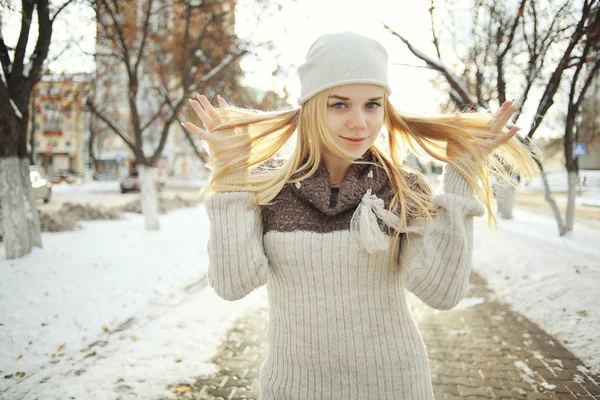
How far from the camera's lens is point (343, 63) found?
1.58 meters

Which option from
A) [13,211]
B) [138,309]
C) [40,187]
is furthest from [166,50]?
[40,187]

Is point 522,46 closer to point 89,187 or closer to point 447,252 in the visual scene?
point 447,252

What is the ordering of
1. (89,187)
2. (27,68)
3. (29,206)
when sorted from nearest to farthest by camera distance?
(27,68) < (29,206) < (89,187)

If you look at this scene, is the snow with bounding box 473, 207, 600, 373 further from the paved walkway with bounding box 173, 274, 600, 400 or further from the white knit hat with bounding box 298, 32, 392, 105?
the white knit hat with bounding box 298, 32, 392, 105

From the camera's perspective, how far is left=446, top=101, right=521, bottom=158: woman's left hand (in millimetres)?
1531

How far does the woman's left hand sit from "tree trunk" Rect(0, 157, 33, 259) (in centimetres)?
671

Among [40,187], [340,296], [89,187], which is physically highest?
[340,296]

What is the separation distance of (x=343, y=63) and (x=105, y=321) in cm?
445

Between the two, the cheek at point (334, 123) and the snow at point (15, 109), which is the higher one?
the snow at point (15, 109)

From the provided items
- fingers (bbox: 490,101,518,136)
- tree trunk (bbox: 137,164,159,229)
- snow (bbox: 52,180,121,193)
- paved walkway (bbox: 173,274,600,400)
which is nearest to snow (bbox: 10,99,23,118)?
paved walkway (bbox: 173,274,600,400)

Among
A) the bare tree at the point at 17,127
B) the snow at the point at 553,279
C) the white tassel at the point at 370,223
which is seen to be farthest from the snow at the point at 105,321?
the snow at the point at 553,279

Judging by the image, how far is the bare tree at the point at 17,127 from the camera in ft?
20.5

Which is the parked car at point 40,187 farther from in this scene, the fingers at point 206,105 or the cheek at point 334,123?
the cheek at point 334,123

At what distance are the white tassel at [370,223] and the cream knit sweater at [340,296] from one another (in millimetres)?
51
